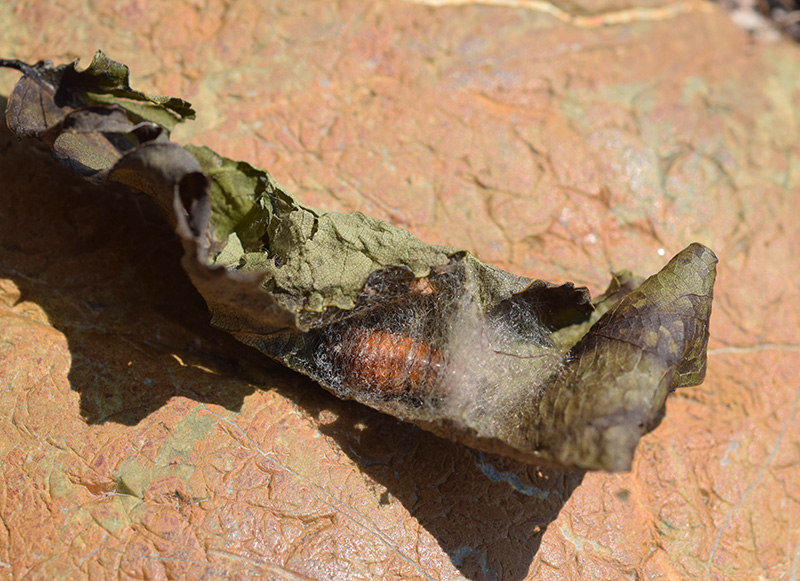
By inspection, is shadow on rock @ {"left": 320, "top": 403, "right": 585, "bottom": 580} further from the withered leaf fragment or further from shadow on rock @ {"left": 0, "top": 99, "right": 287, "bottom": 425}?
shadow on rock @ {"left": 0, "top": 99, "right": 287, "bottom": 425}

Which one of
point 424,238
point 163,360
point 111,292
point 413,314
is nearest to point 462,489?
point 413,314

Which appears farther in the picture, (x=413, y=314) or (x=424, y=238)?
(x=424, y=238)

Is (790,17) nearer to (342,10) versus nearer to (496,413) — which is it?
(342,10)

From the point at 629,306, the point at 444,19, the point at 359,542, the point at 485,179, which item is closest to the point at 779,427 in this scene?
the point at 629,306

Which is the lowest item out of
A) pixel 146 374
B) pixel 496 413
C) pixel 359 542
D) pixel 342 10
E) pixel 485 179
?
pixel 359 542

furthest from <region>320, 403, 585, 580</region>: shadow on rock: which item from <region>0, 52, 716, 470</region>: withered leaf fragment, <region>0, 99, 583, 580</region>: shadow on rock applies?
<region>0, 52, 716, 470</region>: withered leaf fragment

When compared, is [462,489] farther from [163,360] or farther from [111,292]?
[111,292]

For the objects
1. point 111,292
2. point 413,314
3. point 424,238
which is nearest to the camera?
point 413,314

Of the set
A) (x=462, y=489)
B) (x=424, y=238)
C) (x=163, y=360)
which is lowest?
(x=462, y=489)

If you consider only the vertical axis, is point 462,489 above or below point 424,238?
below
